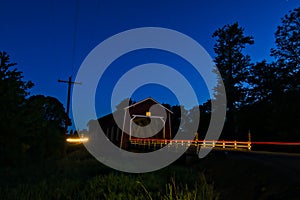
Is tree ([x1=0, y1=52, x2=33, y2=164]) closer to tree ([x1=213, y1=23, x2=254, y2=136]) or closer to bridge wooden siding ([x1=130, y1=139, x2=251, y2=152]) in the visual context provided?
bridge wooden siding ([x1=130, y1=139, x2=251, y2=152])

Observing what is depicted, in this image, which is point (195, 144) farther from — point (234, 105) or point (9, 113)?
point (234, 105)

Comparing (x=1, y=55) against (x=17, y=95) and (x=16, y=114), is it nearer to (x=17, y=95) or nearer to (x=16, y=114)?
(x=17, y=95)

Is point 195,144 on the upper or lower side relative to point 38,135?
lower

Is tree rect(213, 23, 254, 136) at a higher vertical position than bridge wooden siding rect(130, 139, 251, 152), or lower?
higher

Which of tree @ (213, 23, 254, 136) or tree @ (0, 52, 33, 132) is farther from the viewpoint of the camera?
tree @ (213, 23, 254, 136)

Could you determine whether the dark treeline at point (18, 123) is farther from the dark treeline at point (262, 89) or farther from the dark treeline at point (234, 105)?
the dark treeline at point (262, 89)

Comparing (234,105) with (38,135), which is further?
(234,105)

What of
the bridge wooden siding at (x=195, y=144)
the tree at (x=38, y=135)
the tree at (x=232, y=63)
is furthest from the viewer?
the tree at (x=232, y=63)

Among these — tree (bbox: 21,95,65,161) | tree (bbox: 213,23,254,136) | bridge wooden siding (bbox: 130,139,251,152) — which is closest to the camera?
bridge wooden siding (bbox: 130,139,251,152)

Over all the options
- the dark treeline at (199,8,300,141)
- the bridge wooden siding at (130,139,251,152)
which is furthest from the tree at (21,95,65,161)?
the dark treeline at (199,8,300,141)

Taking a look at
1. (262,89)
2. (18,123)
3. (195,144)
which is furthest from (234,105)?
(18,123)

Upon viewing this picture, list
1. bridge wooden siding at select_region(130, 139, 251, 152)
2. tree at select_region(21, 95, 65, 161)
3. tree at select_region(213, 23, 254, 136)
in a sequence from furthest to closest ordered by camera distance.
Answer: tree at select_region(213, 23, 254, 136) < tree at select_region(21, 95, 65, 161) < bridge wooden siding at select_region(130, 139, 251, 152)

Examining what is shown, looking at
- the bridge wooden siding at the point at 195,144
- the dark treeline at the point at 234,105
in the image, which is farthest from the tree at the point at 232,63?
the bridge wooden siding at the point at 195,144

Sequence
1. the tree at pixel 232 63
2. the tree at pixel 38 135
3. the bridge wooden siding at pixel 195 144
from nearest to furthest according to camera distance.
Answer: the bridge wooden siding at pixel 195 144
the tree at pixel 38 135
the tree at pixel 232 63
